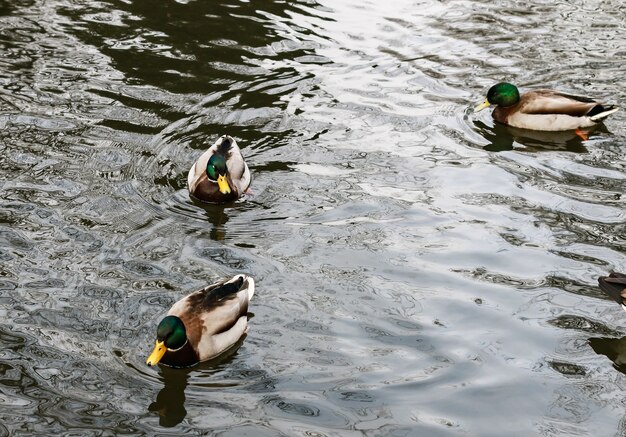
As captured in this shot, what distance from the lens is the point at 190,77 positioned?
12828 millimetres

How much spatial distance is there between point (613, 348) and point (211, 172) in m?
4.08

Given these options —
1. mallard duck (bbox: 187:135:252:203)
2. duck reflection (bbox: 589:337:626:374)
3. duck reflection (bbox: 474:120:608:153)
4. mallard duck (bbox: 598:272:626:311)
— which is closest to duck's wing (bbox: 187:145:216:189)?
mallard duck (bbox: 187:135:252:203)

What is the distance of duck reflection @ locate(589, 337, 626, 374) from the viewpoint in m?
8.14

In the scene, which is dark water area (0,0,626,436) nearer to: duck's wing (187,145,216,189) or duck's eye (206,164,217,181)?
duck's wing (187,145,216,189)

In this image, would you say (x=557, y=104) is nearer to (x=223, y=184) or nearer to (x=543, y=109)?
(x=543, y=109)

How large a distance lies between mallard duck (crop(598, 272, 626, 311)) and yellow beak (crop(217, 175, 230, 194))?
360 cm

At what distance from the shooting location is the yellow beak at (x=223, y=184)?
10.1 metres

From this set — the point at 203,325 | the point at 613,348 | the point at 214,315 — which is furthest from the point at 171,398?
the point at 613,348

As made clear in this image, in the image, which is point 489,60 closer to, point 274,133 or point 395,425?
point 274,133

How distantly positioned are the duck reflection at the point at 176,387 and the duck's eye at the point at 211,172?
2.43 meters

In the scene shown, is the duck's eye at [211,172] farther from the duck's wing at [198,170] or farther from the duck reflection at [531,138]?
the duck reflection at [531,138]

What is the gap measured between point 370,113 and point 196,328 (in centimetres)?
501

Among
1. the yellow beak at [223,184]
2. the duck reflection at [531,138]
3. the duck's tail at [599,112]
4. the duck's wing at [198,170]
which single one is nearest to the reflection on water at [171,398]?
the yellow beak at [223,184]

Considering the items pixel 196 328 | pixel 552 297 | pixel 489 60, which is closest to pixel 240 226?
pixel 196 328
